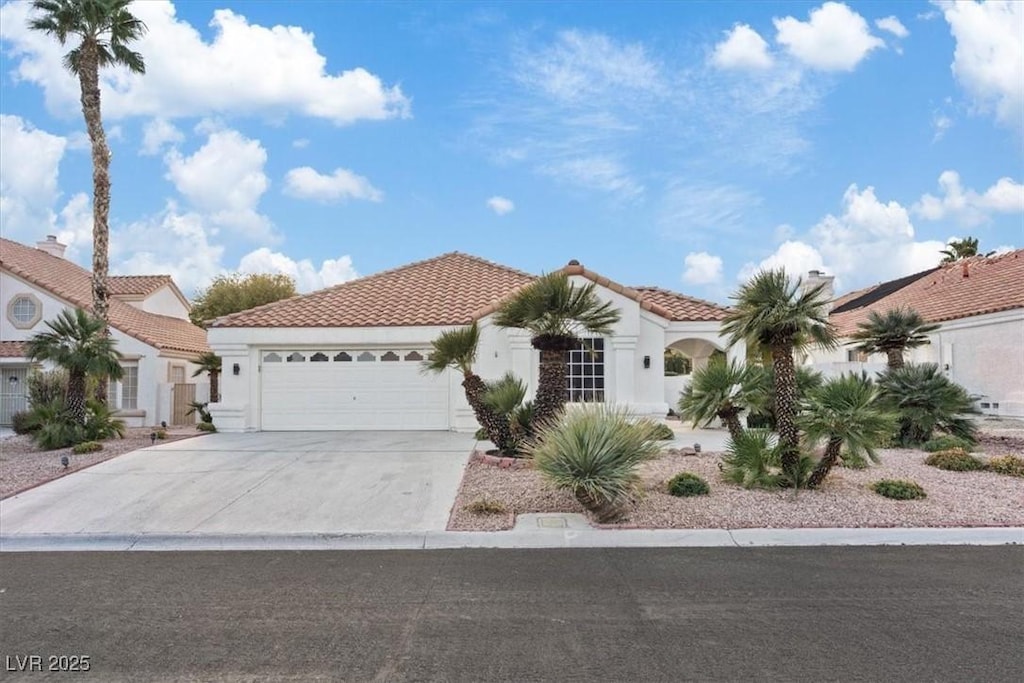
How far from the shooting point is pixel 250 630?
5.27 metres

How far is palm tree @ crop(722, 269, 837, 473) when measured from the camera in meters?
9.24

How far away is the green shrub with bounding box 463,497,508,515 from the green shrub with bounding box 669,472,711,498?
2.39m

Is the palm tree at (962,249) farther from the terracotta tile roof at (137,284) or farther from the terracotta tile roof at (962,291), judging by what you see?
the terracotta tile roof at (137,284)

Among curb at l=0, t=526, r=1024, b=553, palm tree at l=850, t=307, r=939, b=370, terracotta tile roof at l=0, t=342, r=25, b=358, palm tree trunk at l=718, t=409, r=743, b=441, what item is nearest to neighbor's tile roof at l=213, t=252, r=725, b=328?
palm tree at l=850, t=307, r=939, b=370

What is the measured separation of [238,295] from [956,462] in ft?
112

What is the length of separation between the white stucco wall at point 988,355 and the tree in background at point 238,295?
28.4m

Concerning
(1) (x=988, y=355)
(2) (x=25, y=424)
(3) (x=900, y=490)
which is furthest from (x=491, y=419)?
(1) (x=988, y=355)

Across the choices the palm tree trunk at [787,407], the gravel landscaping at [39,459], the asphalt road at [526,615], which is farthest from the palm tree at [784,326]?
the gravel landscaping at [39,459]

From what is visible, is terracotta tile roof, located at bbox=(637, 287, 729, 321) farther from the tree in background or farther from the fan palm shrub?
the tree in background

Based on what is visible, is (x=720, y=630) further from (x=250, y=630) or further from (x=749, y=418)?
(x=749, y=418)

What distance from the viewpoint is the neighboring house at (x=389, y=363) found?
16328 mm

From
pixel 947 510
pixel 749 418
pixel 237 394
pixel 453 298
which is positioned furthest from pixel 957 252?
pixel 237 394

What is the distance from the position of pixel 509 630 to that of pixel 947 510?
6595 millimetres

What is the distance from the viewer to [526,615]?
5539mm
